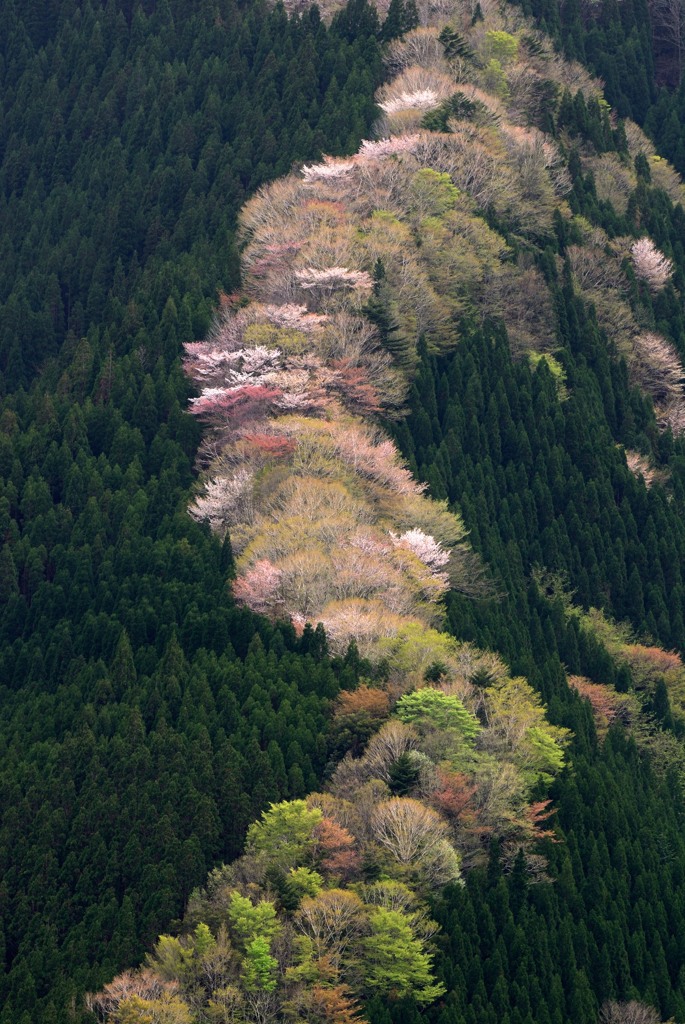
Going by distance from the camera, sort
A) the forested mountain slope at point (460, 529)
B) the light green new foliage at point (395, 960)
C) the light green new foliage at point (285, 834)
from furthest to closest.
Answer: the light green new foliage at point (285, 834), the forested mountain slope at point (460, 529), the light green new foliage at point (395, 960)

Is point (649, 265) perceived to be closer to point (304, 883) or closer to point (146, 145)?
point (146, 145)

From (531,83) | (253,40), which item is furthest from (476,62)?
(253,40)

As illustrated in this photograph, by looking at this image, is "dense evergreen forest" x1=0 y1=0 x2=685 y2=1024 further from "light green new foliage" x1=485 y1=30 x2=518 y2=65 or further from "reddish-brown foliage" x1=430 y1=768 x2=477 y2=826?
"light green new foliage" x1=485 y1=30 x2=518 y2=65

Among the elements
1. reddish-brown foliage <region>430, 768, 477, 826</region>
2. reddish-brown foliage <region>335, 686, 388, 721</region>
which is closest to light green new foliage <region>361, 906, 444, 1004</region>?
reddish-brown foliage <region>430, 768, 477, 826</region>

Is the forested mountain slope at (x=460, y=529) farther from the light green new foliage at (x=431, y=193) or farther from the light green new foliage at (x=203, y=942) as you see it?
the light green new foliage at (x=431, y=193)

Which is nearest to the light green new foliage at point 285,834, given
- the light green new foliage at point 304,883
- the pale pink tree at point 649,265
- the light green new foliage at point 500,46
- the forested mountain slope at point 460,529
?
the forested mountain slope at point 460,529

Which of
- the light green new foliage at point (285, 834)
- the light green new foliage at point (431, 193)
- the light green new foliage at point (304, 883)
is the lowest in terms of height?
the light green new foliage at point (304, 883)
